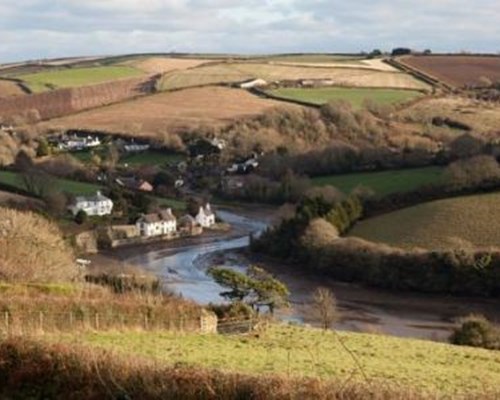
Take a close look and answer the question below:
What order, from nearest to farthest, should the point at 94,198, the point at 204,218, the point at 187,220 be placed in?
1. the point at 187,220
2. the point at 204,218
3. the point at 94,198

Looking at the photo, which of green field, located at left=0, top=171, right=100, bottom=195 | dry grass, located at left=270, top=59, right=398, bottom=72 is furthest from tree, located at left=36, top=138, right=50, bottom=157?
dry grass, located at left=270, top=59, right=398, bottom=72

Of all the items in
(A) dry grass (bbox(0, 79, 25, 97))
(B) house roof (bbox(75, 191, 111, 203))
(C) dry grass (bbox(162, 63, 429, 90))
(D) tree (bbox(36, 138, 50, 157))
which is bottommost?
(B) house roof (bbox(75, 191, 111, 203))

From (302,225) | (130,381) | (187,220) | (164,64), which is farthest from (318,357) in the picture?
(164,64)

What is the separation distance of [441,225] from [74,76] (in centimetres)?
8505

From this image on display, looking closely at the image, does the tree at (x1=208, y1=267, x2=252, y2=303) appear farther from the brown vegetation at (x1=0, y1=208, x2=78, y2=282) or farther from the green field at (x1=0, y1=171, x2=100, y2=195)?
the green field at (x1=0, y1=171, x2=100, y2=195)

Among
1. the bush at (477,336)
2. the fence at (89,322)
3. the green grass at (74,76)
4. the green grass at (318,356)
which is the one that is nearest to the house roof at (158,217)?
the bush at (477,336)

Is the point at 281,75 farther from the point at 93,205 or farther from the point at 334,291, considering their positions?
the point at 334,291

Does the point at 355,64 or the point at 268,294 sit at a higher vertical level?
the point at 355,64

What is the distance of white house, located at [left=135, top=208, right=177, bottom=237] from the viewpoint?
64188 mm

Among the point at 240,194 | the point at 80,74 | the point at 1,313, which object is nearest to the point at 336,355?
the point at 1,313

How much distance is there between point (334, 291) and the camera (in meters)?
46.9

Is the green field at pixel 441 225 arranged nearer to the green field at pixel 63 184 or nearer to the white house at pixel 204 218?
the white house at pixel 204 218

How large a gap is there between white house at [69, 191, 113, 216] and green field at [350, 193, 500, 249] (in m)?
19.9

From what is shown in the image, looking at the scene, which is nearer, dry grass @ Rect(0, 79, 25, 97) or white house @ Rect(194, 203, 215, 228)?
white house @ Rect(194, 203, 215, 228)
